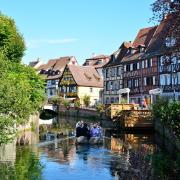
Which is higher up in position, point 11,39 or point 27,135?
point 11,39

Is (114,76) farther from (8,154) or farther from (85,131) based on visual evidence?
(8,154)

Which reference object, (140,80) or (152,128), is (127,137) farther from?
(140,80)

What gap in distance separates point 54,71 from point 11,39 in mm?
74819

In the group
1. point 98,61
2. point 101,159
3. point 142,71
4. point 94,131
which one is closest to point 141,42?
point 142,71

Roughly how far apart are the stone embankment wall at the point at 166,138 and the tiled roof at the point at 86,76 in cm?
5880

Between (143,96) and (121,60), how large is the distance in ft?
36.2

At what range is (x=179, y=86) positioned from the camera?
69.0 meters

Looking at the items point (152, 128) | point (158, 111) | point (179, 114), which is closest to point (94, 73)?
point (152, 128)

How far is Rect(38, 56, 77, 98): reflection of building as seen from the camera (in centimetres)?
12562

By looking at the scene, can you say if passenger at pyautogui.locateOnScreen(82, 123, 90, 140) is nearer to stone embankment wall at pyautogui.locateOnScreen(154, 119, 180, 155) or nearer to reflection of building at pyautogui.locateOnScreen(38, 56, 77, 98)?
stone embankment wall at pyautogui.locateOnScreen(154, 119, 180, 155)

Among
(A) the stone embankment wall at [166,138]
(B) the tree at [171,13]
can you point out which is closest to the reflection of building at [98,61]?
(A) the stone embankment wall at [166,138]

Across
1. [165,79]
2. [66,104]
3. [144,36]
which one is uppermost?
[144,36]

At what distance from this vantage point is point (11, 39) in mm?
54688

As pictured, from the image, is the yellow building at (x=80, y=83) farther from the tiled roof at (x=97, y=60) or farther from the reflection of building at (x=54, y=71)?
the reflection of building at (x=54, y=71)
